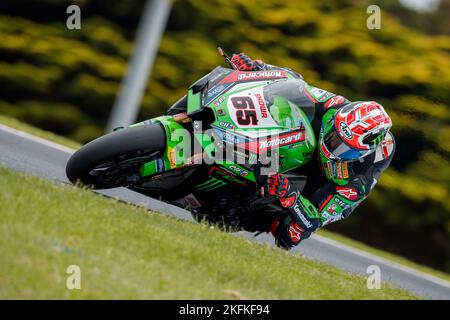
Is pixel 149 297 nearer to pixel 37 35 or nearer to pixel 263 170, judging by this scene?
pixel 263 170

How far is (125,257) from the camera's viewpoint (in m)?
5.23

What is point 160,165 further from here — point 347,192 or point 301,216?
point 347,192

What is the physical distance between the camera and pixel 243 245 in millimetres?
6598

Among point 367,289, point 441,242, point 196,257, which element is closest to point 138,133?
point 196,257

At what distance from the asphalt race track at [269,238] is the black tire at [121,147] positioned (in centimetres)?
126

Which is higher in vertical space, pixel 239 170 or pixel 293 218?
pixel 239 170

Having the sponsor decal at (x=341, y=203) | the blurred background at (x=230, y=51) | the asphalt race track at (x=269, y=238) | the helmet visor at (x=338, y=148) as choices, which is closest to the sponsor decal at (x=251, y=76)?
the helmet visor at (x=338, y=148)

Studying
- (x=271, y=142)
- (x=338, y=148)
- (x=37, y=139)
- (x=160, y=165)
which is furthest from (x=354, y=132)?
(x=37, y=139)

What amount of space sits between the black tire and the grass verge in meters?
0.25

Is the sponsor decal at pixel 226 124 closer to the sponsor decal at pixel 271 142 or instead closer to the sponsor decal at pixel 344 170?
the sponsor decal at pixel 271 142

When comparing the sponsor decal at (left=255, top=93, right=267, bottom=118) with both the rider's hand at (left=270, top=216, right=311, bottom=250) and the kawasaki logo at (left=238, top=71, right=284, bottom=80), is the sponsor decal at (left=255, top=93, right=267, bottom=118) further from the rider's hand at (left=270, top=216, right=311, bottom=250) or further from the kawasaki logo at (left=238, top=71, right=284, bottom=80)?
the rider's hand at (left=270, top=216, right=311, bottom=250)

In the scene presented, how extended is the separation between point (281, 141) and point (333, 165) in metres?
0.52

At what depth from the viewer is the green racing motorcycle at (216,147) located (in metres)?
6.40

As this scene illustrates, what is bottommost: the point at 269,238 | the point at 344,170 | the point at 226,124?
the point at 269,238
